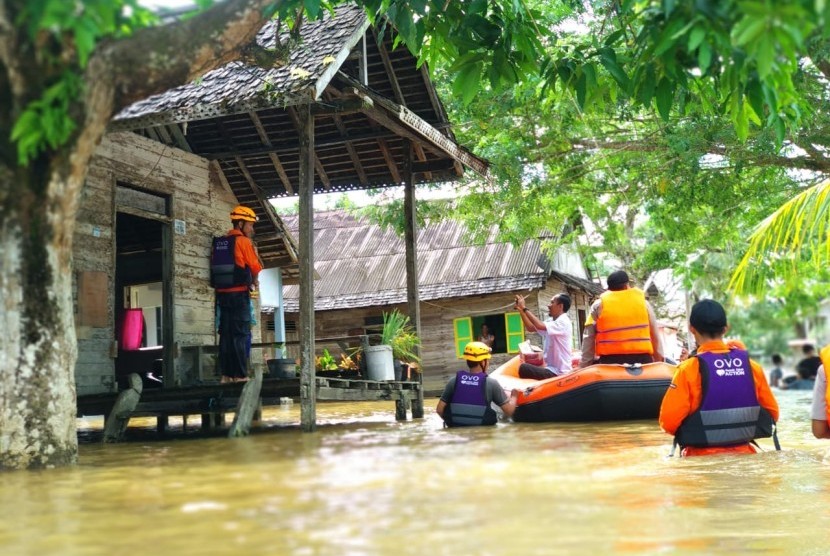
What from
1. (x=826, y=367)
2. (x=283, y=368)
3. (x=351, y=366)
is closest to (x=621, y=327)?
(x=351, y=366)

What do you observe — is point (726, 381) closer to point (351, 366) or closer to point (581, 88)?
point (581, 88)

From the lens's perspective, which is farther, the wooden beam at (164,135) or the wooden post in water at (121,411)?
the wooden beam at (164,135)

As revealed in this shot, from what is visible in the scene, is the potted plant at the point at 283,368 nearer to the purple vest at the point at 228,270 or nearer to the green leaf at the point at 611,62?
the purple vest at the point at 228,270

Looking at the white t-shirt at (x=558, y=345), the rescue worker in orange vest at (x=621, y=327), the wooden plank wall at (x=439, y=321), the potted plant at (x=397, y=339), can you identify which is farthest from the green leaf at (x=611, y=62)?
the wooden plank wall at (x=439, y=321)

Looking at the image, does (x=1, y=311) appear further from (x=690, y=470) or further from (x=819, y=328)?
(x=819, y=328)

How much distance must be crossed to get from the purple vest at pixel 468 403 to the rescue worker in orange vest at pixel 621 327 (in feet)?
6.91

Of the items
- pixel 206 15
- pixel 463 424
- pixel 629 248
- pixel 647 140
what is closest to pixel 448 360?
pixel 629 248

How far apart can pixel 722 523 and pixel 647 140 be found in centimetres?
1211

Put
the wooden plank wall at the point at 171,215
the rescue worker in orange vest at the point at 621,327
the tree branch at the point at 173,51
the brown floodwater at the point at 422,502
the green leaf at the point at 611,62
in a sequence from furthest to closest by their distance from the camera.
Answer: the rescue worker in orange vest at the point at 621,327
the wooden plank wall at the point at 171,215
the green leaf at the point at 611,62
the tree branch at the point at 173,51
the brown floodwater at the point at 422,502

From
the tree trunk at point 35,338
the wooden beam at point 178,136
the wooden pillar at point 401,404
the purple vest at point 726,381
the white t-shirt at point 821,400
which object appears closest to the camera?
the tree trunk at point 35,338

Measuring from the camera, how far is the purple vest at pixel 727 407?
18.0ft

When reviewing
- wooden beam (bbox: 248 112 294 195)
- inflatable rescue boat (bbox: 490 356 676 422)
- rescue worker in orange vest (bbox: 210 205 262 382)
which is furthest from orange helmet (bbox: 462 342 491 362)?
wooden beam (bbox: 248 112 294 195)

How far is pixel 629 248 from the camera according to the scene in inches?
1033

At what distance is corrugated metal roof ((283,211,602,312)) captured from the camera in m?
23.1
